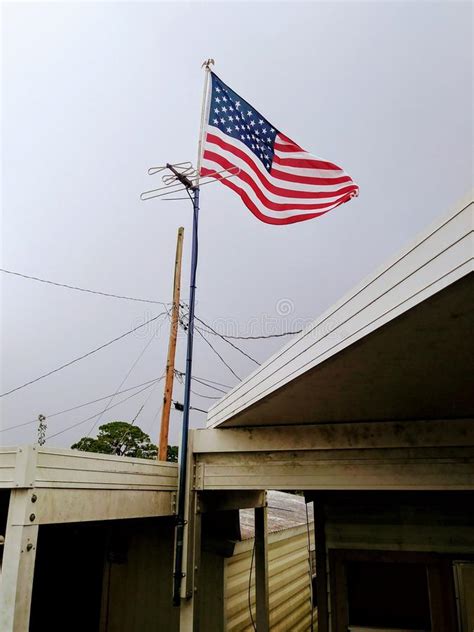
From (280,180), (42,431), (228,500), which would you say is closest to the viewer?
(280,180)

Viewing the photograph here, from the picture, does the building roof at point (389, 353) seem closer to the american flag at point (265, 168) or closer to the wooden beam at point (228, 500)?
the wooden beam at point (228, 500)

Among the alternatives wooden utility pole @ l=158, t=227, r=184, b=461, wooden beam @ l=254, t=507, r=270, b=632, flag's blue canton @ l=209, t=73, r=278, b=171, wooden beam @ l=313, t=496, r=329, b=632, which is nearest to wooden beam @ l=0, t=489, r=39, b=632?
wooden beam @ l=313, t=496, r=329, b=632

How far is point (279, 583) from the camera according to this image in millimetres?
9461

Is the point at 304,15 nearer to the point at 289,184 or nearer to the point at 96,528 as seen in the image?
the point at 289,184

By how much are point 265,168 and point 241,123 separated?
919 millimetres

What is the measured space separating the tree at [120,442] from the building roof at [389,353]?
65.3 ft

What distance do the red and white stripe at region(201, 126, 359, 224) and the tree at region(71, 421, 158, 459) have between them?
64.4ft

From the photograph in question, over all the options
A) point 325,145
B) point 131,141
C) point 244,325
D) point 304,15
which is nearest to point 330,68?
point 304,15

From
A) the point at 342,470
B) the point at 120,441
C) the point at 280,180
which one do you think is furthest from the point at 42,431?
the point at 342,470

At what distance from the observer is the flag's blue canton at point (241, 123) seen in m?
6.32

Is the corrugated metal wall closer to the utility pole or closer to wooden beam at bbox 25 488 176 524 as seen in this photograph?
wooden beam at bbox 25 488 176 524

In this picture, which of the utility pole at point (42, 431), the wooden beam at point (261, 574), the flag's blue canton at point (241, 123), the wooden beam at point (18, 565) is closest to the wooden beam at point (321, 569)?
the wooden beam at point (261, 574)

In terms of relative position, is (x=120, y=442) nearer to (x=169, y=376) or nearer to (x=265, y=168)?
(x=169, y=376)

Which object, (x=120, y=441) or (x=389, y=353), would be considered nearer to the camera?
(x=389, y=353)
